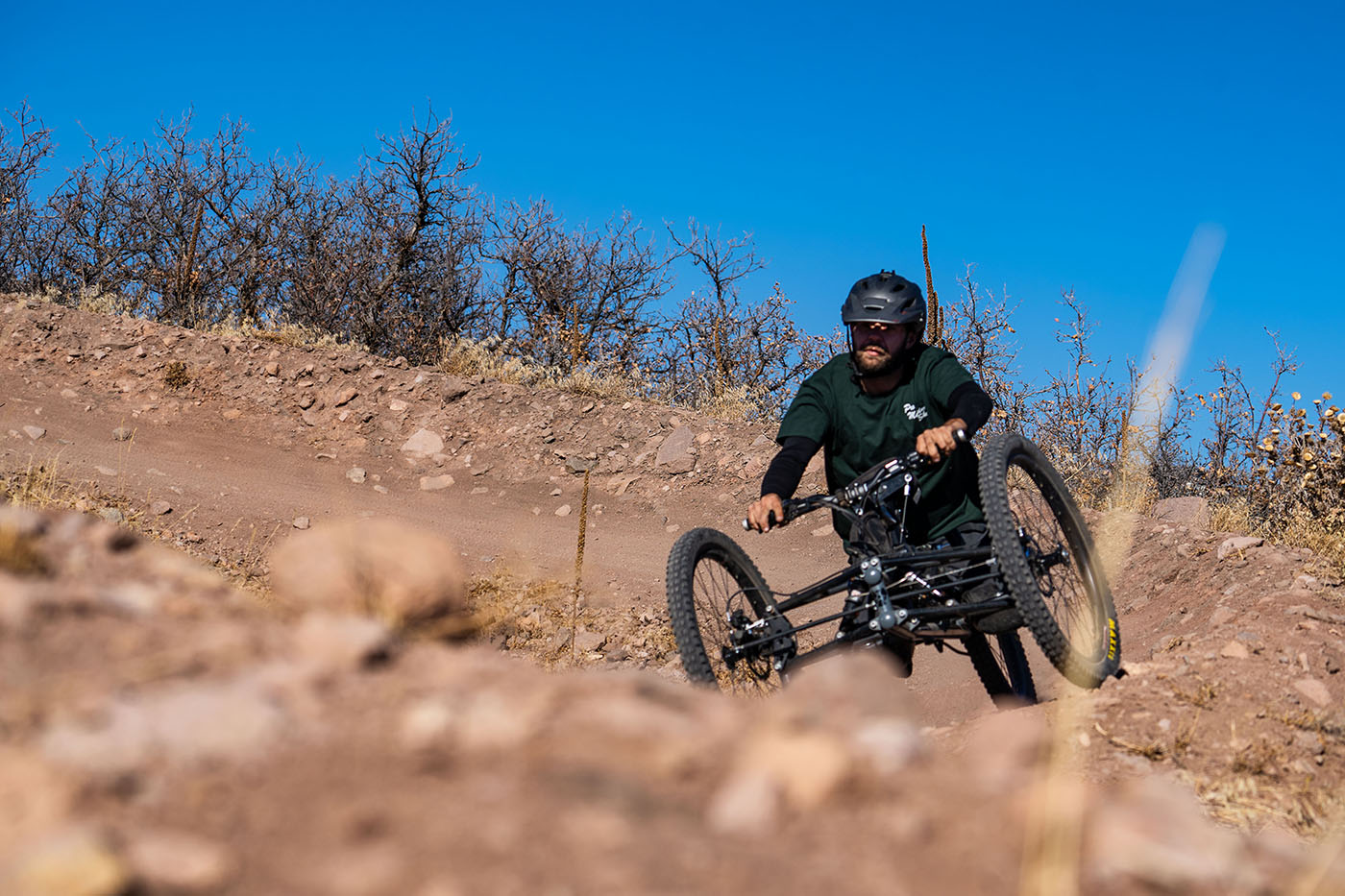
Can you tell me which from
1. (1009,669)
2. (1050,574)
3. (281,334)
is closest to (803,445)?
(1050,574)

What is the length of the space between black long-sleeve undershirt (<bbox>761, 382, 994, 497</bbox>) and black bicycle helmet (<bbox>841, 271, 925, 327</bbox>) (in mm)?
461

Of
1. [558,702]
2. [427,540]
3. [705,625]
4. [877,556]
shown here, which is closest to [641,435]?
[705,625]

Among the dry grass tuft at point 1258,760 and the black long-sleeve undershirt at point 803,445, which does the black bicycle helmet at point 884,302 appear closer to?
the black long-sleeve undershirt at point 803,445

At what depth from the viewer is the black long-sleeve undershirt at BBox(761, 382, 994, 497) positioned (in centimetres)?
456

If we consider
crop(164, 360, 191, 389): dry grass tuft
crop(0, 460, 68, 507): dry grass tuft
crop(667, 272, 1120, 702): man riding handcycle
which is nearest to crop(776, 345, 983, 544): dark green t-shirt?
crop(667, 272, 1120, 702): man riding handcycle

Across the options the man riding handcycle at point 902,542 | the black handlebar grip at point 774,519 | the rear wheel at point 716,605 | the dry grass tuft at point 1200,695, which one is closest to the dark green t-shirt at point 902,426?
the man riding handcycle at point 902,542

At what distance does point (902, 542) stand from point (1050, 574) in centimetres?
95

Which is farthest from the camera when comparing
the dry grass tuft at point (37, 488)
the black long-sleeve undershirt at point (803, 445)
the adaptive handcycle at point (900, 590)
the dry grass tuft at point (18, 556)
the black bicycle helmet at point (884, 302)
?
the dry grass tuft at point (37, 488)

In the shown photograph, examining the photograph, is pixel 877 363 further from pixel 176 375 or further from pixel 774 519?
pixel 176 375

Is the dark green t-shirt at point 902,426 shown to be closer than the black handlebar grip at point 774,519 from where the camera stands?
No

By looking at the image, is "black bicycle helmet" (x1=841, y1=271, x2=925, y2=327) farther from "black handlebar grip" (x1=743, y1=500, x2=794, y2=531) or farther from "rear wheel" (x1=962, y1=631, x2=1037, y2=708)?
"rear wheel" (x1=962, y1=631, x2=1037, y2=708)

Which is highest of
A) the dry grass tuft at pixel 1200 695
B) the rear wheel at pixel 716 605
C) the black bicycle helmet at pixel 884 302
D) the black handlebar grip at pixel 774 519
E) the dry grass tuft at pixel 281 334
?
the dry grass tuft at pixel 281 334

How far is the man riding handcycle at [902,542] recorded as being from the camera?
4230 mm

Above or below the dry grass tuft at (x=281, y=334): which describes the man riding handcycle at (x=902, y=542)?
below
